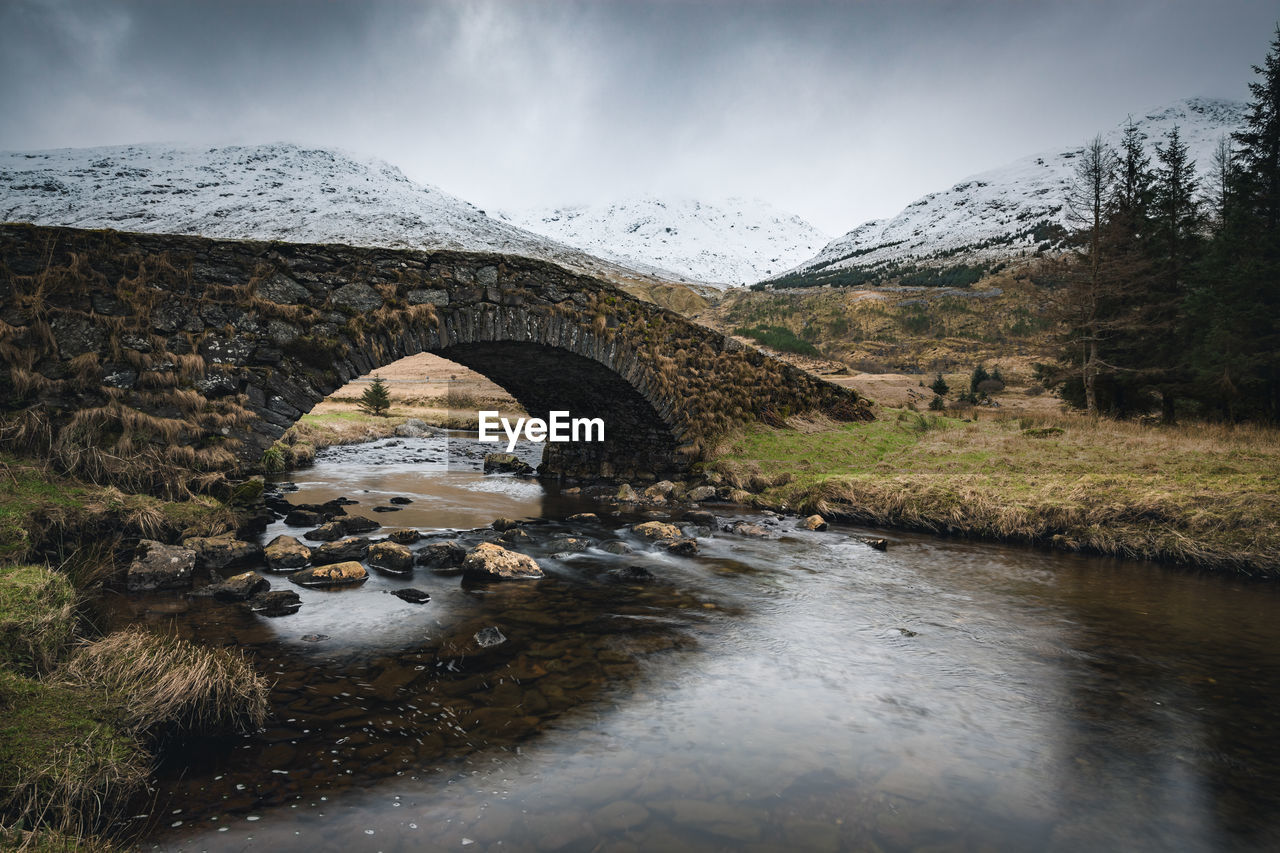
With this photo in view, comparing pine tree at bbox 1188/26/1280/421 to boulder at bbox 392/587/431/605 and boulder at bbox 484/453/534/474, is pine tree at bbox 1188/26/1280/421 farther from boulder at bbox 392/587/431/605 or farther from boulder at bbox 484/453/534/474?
boulder at bbox 392/587/431/605

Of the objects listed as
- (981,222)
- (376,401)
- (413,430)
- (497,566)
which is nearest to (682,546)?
(497,566)

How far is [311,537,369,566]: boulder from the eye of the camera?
7648mm

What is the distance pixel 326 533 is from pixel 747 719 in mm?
6737

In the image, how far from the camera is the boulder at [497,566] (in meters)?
7.50

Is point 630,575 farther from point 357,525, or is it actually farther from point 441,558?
point 357,525

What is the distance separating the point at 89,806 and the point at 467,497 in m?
10.6

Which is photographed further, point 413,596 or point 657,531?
point 657,531

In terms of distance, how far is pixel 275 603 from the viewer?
5.92m

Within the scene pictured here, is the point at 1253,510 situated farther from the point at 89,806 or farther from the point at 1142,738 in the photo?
the point at 89,806

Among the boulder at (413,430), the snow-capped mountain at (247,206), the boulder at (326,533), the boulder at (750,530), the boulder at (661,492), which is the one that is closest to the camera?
the boulder at (326,533)

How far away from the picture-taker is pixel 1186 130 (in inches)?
7840

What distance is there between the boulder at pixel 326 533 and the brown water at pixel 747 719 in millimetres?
1975

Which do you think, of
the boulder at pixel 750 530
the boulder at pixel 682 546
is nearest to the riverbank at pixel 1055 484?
the boulder at pixel 750 530

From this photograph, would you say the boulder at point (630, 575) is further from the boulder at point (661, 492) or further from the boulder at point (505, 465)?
the boulder at point (505, 465)
